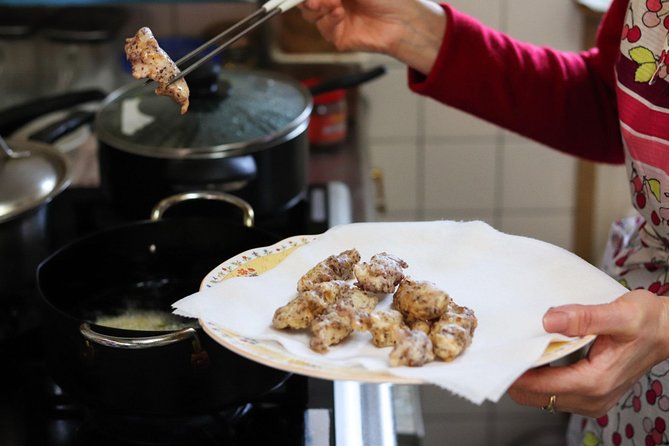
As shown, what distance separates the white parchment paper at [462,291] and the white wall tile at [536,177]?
48.7 inches

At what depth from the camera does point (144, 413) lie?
2.89 feet

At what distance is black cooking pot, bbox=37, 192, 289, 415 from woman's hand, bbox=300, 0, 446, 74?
33cm

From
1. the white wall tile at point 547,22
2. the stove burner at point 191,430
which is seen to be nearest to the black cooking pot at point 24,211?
the stove burner at point 191,430

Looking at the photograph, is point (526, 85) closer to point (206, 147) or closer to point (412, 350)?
point (206, 147)

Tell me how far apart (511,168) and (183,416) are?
1440 millimetres

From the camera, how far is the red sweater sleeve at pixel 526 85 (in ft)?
4.18

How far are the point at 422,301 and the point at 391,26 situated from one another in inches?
22.4

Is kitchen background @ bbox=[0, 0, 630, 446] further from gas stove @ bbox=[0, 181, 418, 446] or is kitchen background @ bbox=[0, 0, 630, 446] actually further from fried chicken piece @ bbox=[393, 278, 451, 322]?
fried chicken piece @ bbox=[393, 278, 451, 322]

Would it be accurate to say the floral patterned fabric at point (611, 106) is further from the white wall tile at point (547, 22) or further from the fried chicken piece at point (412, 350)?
the white wall tile at point (547, 22)

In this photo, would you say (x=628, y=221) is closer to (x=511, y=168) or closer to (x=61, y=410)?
(x=61, y=410)

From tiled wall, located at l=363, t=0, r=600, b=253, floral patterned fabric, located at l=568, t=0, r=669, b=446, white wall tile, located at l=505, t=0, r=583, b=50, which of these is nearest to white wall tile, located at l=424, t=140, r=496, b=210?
tiled wall, located at l=363, t=0, r=600, b=253

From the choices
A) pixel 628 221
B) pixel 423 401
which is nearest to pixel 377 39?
pixel 628 221

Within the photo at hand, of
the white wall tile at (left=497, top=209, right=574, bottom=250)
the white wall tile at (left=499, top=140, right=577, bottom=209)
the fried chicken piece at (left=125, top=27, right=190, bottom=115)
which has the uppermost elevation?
the fried chicken piece at (left=125, top=27, right=190, bottom=115)

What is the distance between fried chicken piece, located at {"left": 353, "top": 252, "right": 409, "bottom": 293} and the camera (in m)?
0.84
